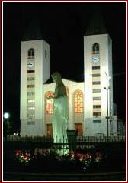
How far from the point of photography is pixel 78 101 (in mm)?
64750

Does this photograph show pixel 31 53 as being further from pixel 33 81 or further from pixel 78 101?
pixel 78 101

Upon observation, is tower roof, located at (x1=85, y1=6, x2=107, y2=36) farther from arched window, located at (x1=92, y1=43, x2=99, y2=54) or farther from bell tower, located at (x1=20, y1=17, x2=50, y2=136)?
bell tower, located at (x1=20, y1=17, x2=50, y2=136)

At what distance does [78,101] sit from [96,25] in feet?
44.3

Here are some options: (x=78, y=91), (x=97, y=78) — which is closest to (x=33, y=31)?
(x=78, y=91)

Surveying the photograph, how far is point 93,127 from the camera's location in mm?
61469

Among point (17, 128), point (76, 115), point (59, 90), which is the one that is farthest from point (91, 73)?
point (59, 90)

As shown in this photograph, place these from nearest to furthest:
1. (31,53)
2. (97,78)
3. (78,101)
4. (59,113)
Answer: (59,113)
(97,78)
(78,101)
(31,53)

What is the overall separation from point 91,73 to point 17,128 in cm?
1759

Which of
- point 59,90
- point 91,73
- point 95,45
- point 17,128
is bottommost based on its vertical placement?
point 17,128

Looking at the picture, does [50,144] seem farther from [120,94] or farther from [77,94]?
[120,94]

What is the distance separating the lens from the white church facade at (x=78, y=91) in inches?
2436

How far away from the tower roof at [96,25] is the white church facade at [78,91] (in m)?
0.18

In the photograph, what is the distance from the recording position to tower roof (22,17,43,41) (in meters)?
68.4

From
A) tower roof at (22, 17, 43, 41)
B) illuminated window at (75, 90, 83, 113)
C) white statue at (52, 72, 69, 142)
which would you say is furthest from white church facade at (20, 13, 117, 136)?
white statue at (52, 72, 69, 142)
